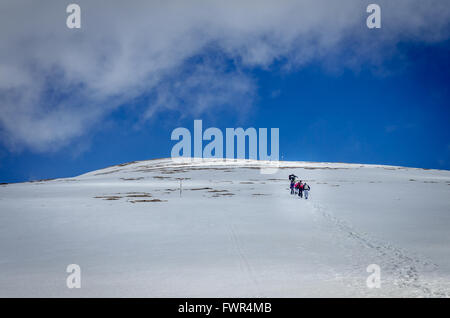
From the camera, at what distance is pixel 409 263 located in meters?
10.1

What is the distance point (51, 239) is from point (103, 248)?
3208 millimetres

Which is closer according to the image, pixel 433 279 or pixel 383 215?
pixel 433 279

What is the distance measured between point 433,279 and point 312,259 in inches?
134

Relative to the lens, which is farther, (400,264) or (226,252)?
(226,252)

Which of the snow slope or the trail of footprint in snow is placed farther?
the snow slope

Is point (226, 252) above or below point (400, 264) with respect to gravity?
above

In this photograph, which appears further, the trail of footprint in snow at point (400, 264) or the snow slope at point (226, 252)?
the snow slope at point (226, 252)

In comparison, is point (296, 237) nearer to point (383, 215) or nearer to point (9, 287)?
point (383, 215)

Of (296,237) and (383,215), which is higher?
(383,215)

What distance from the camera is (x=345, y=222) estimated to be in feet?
58.3
